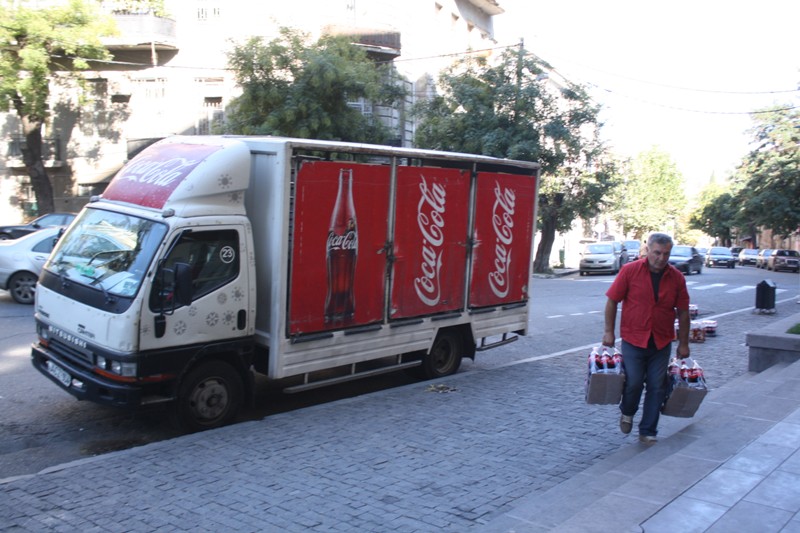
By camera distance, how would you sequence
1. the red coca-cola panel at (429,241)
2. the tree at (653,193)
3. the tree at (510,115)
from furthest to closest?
1. the tree at (653,193)
2. the tree at (510,115)
3. the red coca-cola panel at (429,241)

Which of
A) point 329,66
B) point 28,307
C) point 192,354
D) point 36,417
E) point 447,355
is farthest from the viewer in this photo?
point 329,66

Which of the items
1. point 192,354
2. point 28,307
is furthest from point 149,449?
point 28,307

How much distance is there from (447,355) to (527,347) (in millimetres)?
3206

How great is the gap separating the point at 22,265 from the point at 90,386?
9141mm

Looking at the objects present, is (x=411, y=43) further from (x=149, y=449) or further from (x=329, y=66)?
(x=149, y=449)

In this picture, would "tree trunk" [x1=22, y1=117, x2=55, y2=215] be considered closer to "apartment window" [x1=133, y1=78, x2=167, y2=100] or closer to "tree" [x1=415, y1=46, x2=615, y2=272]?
"apartment window" [x1=133, y1=78, x2=167, y2=100]

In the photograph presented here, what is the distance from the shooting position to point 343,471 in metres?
5.62

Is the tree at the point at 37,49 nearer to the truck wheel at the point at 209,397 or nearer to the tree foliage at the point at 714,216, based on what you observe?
the truck wheel at the point at 209,397

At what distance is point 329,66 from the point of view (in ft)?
66.4

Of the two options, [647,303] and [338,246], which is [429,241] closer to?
[338,246]

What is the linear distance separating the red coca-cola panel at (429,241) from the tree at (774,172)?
31.4 meters

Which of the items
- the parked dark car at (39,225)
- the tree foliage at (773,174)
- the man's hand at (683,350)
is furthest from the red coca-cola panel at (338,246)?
the tree foliage at (773,174)

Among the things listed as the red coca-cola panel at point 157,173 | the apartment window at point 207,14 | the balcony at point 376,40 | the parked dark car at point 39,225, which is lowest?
the parked dark car at point 39,225

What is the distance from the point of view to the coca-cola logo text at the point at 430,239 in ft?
27.9
